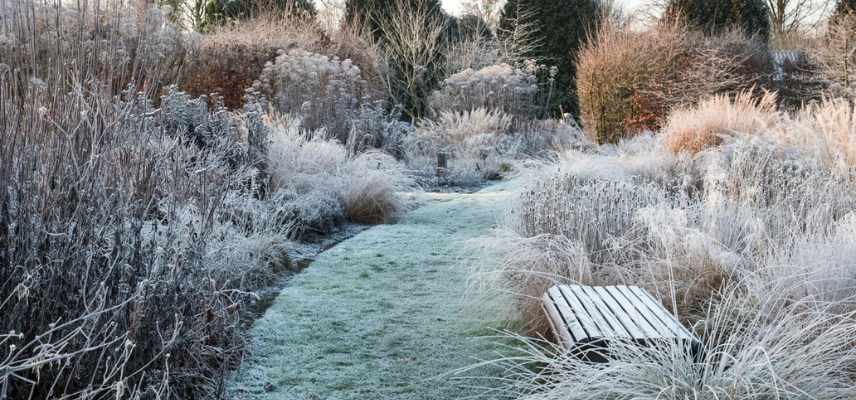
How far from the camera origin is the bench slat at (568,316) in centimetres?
220

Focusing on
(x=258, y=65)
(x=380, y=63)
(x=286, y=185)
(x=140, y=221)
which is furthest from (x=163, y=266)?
→ (x=380, y=63)

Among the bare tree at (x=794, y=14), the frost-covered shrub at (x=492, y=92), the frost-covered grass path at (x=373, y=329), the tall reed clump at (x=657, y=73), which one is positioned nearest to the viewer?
the frost-covered grass path at (x=373, y=329)

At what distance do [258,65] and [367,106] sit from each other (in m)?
2.95

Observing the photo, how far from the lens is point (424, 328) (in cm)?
319

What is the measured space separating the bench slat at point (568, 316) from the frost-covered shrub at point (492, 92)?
9.63m

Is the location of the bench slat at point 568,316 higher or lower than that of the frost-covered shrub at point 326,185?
higher

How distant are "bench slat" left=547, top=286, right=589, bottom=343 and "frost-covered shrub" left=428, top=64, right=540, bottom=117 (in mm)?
9626

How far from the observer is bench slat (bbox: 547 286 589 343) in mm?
2203

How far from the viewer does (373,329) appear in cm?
317

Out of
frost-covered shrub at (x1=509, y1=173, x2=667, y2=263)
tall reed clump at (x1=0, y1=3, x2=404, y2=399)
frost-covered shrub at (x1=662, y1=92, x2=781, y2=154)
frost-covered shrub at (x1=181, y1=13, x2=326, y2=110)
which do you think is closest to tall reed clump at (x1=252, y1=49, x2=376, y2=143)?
frost-covered shrub at (x1=181, y1=13, x2=326, y2=110)

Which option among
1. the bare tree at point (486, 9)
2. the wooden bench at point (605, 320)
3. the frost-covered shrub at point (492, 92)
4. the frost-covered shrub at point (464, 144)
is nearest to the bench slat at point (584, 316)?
the wooden bench at point (605, 320)

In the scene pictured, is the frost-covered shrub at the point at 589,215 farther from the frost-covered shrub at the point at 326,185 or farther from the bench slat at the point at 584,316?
the frost-covered shrub at the point at 326,185

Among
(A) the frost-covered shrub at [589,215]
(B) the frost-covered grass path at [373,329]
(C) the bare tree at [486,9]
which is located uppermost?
(C) the bare tree at [486,9]

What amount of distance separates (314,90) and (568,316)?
7.56 metres
